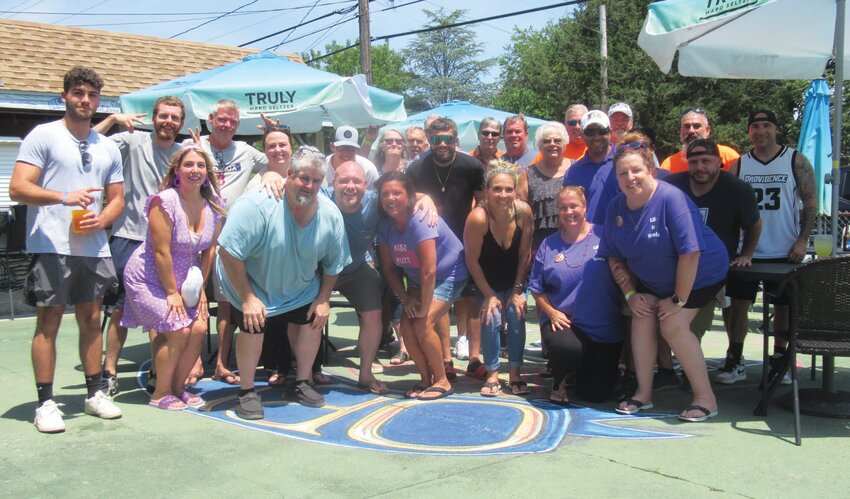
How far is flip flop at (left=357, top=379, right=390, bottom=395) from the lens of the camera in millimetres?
5047

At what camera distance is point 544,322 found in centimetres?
481

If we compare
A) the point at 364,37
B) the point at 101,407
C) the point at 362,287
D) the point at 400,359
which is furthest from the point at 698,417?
the point at 364,37

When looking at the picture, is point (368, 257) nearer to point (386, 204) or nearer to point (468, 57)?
point (386, 204)

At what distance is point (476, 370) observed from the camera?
5.47 meters

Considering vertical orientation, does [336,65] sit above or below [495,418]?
above

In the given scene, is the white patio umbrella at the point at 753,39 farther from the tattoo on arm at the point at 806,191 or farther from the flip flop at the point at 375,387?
the flip flop at the point at 375,387

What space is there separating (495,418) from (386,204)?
150 cm

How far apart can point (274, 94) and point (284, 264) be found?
2.54 meters

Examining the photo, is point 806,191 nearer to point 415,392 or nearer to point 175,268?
point 415,392

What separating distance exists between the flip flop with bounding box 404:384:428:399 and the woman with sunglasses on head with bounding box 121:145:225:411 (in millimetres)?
1337

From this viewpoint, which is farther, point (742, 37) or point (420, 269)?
point (742, 37)

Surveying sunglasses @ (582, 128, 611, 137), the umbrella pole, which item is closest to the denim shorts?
sunglasses @ (582, 128, 611, 137)

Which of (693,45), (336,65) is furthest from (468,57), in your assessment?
(693,45)

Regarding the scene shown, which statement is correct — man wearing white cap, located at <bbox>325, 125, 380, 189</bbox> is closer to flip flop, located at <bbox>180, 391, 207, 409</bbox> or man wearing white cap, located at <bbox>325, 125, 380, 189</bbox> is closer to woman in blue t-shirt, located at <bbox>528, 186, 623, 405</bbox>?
woman in blue t-shirt, located at <bbox>528, 186, 623, 405</bbox>
